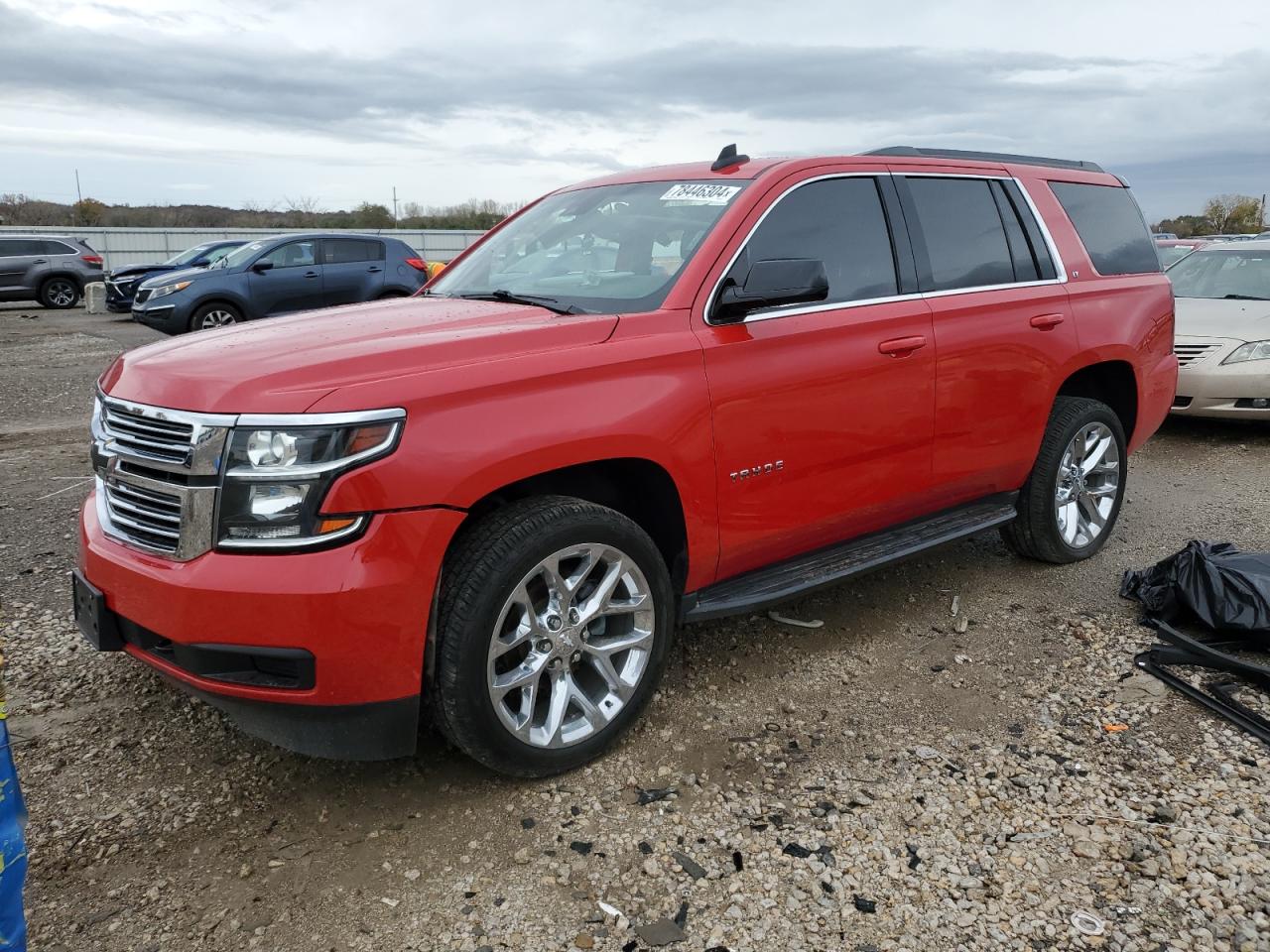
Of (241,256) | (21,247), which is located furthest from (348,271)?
(21,247)

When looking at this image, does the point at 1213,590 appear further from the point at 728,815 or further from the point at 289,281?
the point at 289,281

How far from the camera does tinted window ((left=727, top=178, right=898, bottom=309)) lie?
360 cm

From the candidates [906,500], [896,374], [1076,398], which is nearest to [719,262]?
[896,374]

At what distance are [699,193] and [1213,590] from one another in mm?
2632

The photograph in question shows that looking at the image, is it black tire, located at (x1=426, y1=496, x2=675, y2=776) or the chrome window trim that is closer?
black tire, located at (x1=426, y1=496, x2=675, y2=776)

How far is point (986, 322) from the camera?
4184 millimetres

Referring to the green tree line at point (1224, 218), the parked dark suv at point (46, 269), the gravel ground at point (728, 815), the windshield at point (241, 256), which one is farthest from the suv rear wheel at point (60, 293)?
the green tree line at point (1224, 218)

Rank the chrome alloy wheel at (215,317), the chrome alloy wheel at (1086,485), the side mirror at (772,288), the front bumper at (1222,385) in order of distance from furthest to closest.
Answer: the chrome alloy wheel at (215,317) → the front bumper at (1222,385) → the chrome alloy wheel at (1086,485) → the side mirror at (772,288)

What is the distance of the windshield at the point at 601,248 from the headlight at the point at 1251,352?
5965 millimetres

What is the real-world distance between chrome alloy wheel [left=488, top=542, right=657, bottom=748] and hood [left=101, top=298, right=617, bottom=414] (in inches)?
25.6

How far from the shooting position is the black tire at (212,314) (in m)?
14.5

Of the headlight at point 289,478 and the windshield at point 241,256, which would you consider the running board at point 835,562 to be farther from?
the windshield at point 241,256

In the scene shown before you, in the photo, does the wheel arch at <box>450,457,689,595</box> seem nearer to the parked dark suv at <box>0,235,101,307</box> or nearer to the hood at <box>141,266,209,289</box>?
the hood at <box>141,266,209,289</box>

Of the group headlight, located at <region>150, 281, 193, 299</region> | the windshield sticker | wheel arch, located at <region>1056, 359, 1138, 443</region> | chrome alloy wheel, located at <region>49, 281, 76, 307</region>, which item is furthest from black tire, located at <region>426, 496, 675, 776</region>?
chrome alloy wheel, located at <region>49, 281, 76, 307</region>
